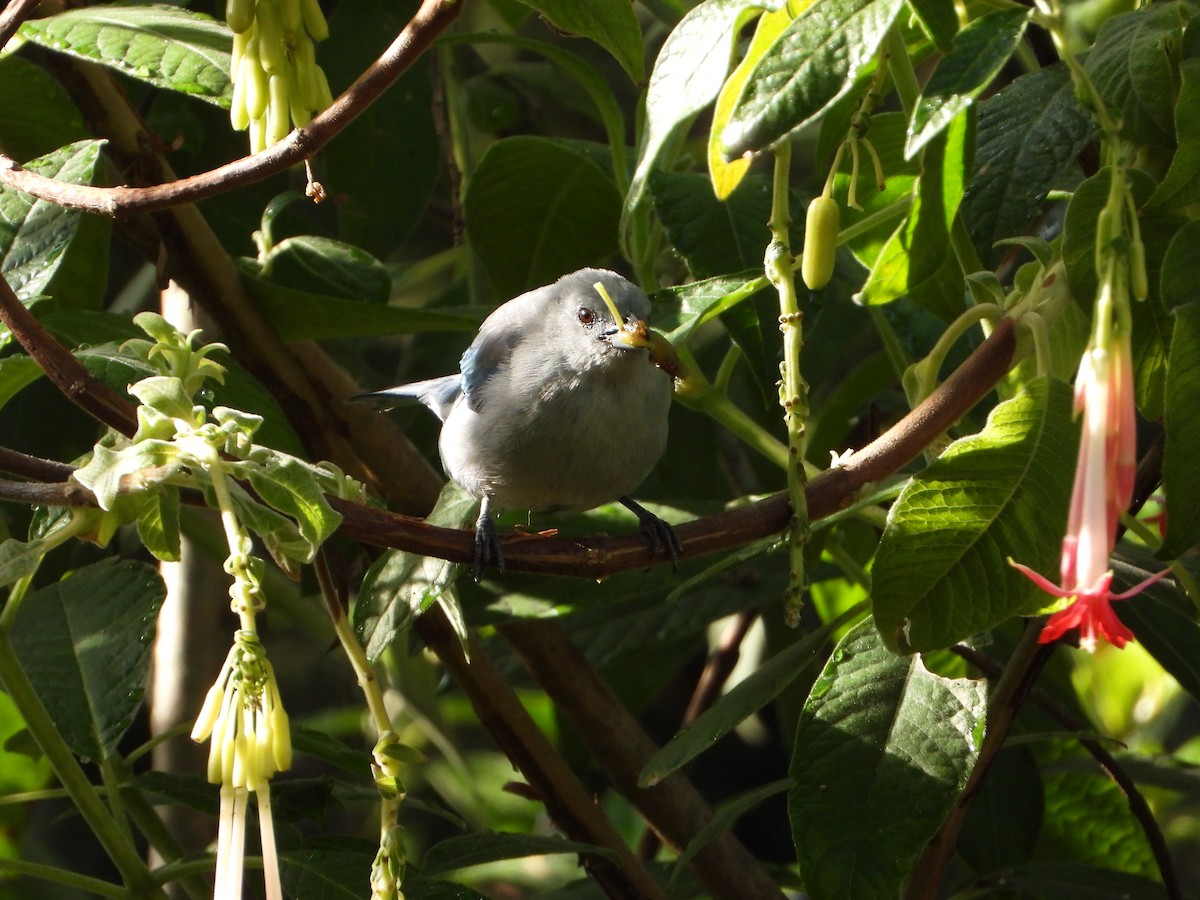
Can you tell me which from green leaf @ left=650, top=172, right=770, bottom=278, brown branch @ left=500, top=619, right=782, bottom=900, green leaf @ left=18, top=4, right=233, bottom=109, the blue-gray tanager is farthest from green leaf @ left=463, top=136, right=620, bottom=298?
brown branch @ left=500, top=619, right=782, bottom=900

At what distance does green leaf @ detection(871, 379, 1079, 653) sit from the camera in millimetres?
1031

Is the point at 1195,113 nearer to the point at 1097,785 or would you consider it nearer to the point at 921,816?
the point at 921,816

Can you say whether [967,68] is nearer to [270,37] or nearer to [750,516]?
[750,516]

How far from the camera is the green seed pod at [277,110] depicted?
3.46 ft

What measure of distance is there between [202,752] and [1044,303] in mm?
1484

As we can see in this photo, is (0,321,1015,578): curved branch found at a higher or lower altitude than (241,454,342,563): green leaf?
lower

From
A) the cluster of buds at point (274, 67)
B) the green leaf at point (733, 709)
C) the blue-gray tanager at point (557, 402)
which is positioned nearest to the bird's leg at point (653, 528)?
the blue-gray tanager at point (557, 402)

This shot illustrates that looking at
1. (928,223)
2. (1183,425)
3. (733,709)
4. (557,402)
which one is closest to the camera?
(1183,425)

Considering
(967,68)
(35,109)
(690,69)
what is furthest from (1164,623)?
(35,109)

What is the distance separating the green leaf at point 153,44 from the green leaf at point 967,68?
721mm

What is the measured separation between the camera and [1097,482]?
776 millimetres

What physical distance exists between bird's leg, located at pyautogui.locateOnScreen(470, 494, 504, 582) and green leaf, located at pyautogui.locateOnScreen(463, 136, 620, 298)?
0.35 m

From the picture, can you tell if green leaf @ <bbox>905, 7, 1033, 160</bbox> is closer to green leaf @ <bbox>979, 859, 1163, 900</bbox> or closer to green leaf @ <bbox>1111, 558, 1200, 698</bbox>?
green leaf @ <bbox>1111, 558, 1200, 698</bbox>

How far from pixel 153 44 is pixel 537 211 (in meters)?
0.63
